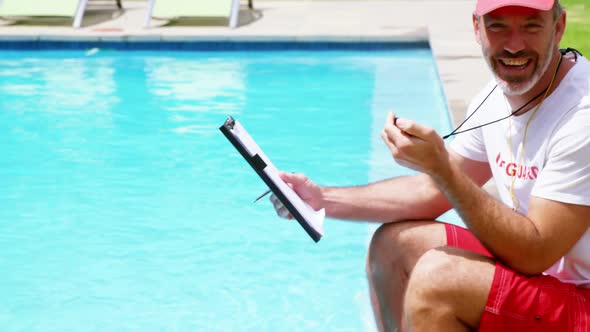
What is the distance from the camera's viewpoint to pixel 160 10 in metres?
11.3

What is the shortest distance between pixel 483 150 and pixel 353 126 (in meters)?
4.54

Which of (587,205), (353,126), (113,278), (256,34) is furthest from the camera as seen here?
(256,34)

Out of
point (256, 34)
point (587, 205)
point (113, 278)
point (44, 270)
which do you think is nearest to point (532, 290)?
point (587, 205)

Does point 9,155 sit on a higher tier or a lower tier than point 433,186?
lower

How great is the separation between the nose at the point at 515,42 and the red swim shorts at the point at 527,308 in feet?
1.79

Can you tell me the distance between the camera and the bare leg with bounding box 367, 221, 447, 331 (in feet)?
9.00

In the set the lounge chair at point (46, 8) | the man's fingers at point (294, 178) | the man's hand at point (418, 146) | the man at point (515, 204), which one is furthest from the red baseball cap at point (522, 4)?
the lounge chair at point (46, 8)

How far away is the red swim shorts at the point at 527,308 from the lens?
243 cm

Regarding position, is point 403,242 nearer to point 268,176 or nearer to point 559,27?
point 268,176

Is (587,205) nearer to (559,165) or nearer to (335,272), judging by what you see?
(559,165)

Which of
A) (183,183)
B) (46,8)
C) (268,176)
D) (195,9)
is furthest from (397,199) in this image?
(46,8)

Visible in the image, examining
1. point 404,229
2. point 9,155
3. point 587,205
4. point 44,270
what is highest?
point 587,205

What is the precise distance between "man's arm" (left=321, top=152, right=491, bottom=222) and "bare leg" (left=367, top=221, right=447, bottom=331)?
6 centimetres

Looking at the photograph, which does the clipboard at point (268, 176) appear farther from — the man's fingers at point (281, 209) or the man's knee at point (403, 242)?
the man's knee at point (403, 242)
